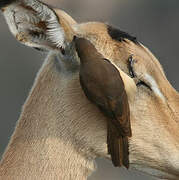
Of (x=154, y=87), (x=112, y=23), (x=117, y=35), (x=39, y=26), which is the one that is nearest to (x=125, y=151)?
(x=154, y=87)

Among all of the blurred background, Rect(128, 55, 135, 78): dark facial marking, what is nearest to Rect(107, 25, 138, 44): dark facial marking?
Rect(128, 55, 135, 78): dark facial marking

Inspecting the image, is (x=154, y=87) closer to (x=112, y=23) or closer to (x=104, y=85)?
(x=104, y=85)

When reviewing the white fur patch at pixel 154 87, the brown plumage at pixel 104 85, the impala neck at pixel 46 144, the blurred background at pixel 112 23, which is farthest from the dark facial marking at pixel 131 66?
the blurred background at pixel 112 23

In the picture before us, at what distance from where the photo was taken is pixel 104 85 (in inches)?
149

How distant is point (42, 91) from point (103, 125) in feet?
1.50

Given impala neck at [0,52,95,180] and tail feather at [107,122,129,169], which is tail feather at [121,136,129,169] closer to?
tail feather at [107,122,129,169]

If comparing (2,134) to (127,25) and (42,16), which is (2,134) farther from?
(42,16)

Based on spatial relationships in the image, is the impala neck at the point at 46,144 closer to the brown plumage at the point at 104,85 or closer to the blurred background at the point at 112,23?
the brown plumage at the point at 104,85

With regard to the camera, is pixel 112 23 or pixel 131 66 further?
pixel 112 23

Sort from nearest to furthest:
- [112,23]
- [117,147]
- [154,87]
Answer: [117,147] < [154,87] < [112,23]

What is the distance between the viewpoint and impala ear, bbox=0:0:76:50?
12.4 feet

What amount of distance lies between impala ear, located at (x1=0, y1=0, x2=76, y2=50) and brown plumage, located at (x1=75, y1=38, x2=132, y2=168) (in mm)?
117


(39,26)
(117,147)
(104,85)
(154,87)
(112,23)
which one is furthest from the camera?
(112,23)

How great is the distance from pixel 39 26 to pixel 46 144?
76 cm
